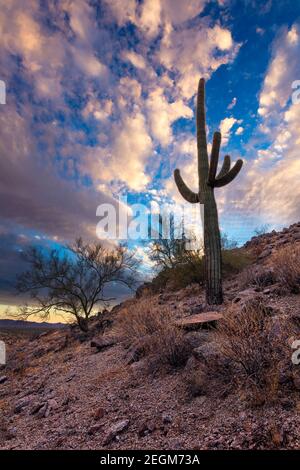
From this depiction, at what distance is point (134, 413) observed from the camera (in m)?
4.27

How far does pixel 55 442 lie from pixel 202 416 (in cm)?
212

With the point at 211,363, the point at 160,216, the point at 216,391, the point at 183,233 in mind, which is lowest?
the point at 216,391

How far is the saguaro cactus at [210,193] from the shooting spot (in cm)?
959

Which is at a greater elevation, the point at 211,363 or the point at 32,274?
the point at 32,274

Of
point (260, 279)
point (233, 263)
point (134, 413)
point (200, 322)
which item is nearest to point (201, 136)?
point (260, 279)

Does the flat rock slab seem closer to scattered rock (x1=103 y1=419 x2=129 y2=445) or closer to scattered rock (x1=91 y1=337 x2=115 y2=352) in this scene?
scattered rock (x1=103 y1=419 x2=129 y2=445)

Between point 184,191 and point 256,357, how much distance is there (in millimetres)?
8144

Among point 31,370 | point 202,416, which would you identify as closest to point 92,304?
point 31,370

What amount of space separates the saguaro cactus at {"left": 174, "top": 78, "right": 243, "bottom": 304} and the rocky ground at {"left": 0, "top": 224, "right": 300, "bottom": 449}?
2060 mm

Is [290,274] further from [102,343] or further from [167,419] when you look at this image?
[102,343]

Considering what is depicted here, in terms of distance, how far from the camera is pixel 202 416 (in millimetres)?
3717

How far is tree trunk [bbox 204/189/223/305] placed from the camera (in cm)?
944

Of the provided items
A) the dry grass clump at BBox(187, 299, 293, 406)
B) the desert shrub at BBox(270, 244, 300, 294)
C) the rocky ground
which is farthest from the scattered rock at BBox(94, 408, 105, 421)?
the desert shrub at BBox(270, 244, 300, 294)
